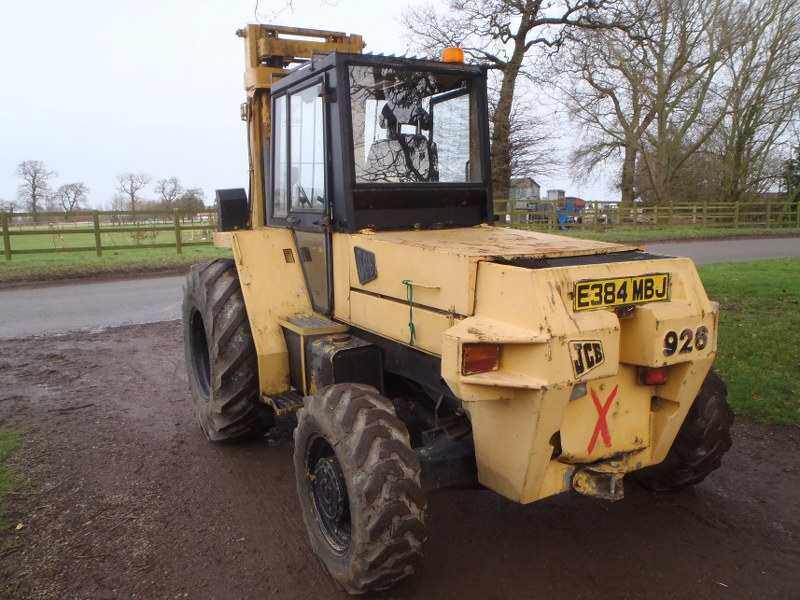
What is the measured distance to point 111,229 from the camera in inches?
743

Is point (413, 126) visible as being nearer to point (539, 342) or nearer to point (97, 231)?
point (539, 342)

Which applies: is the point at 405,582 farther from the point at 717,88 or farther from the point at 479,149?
the point at 717,88

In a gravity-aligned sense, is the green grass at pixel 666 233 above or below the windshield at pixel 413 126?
below

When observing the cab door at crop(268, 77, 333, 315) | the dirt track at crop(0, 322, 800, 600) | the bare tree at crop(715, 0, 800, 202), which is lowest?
the dirt track at crop(0, 322, 800, 600)

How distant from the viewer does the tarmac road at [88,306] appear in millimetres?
10000

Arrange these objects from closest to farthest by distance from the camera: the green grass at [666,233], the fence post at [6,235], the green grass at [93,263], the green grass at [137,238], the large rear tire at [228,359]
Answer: the large rear tire at [228,359]
the green grass at [93,263]
the fence post at [6,235]
the green grass at [137,238]
the green grass at [666,233]

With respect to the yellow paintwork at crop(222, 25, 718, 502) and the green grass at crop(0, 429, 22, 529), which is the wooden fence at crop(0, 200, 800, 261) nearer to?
the green grass at crop(0, 429, 22, 529)

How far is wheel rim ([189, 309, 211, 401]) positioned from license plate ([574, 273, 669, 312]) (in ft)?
11.9

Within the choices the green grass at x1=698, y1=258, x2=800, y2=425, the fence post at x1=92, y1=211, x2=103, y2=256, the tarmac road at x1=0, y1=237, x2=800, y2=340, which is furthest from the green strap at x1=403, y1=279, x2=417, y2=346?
the fence post at x1=92, y1=211, x2=103, y2=256

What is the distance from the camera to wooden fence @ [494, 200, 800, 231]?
2525 centimetres

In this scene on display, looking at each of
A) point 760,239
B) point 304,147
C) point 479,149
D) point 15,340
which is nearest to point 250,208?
point 304,147

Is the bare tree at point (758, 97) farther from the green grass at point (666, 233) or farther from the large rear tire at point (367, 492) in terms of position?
the large rear tire at point (367, 492)

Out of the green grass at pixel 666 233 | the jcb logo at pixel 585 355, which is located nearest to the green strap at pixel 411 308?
the jcb logo at pixel 585 355

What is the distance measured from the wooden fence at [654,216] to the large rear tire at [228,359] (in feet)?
62.5
